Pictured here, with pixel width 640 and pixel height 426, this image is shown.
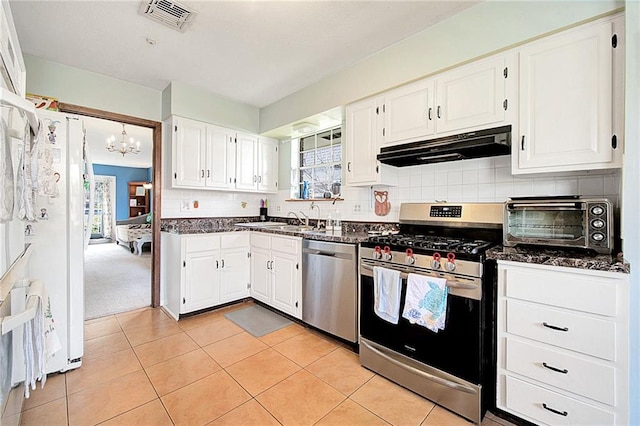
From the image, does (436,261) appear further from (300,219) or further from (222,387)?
(300,219)

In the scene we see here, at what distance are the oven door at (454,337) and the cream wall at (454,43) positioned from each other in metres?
Answer: 1.56

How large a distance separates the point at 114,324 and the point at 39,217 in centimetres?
145

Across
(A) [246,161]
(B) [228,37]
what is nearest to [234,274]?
(A) [246,161]

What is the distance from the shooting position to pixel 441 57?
83.1 inches

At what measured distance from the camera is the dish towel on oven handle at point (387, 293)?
1.94 meters

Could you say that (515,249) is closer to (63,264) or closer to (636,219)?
(636,219)

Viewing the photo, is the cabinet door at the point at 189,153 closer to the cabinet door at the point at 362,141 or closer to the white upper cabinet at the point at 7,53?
the white upper cabinet at the point at 7,53

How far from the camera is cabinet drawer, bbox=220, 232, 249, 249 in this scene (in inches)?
127

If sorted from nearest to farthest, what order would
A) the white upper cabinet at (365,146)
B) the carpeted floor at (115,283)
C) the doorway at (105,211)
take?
1. the white upper cabinet at (365,146)
2. the carpeted floor at (115,283)
3. the doorway at (105,211)

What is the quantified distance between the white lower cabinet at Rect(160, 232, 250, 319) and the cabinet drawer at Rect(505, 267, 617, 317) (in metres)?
2.71

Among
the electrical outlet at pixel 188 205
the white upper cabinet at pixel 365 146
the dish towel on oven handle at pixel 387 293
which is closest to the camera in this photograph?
the dish towel on oven handle at pixel 387 293

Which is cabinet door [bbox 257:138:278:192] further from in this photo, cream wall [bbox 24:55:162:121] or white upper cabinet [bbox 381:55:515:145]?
white upper cabinet [bbox 381:55:515:145]

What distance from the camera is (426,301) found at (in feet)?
5.81

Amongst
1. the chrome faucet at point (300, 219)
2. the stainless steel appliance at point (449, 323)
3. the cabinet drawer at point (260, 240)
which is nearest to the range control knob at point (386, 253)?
the stainless steel appliance at point (449, 323)
